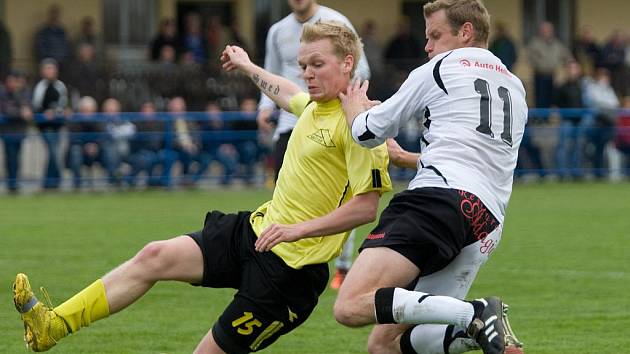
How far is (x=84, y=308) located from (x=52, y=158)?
47.1 ft

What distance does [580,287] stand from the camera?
412 inches

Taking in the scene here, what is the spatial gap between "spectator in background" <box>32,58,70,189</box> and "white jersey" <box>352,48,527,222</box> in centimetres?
1474

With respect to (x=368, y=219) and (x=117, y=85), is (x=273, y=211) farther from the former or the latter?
(x=117, y=85)

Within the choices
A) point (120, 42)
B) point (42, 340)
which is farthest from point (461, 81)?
point (120, 42)

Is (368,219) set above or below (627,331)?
above

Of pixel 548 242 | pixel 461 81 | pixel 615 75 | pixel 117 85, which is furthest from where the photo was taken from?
pixel 615 75

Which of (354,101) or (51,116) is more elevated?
(354,101)

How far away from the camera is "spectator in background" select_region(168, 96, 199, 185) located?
20.9 meters

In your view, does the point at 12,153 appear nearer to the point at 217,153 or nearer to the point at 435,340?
the point at 217,153

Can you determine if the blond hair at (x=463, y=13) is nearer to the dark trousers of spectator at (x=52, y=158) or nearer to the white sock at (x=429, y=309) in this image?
the white sock at (x=429, y=309)

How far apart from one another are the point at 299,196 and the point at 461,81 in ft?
3.01

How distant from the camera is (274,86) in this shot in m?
7.33

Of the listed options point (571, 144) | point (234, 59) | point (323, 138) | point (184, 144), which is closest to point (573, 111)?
point (571, 144)

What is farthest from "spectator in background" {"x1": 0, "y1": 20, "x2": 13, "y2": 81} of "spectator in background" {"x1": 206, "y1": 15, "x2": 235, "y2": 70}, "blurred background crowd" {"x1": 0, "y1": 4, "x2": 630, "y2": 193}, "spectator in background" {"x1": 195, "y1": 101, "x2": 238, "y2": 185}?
"spectator in background" {"x1": 195, "y1": 101, "x2": 238, "y2": 185}
